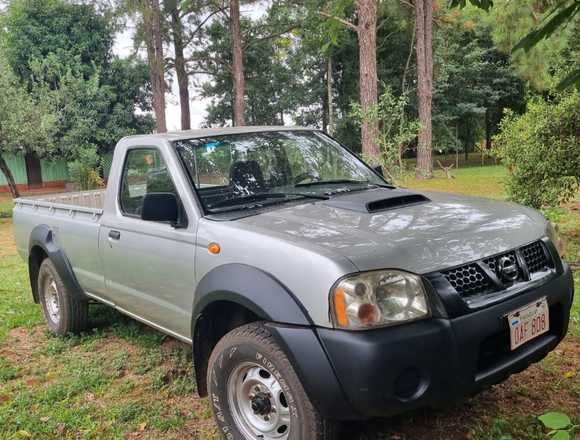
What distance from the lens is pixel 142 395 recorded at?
393cm

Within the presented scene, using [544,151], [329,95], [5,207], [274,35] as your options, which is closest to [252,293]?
[544,151]

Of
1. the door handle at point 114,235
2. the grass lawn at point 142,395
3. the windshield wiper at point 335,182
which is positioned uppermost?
the windshield wiper at point 335,182

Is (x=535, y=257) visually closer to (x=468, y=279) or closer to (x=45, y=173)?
(x=468, y=279)

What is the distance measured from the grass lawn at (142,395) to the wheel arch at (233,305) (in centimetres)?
62

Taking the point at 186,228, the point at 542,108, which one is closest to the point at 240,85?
the point at 542,108

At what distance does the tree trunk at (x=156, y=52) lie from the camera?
2027 centimetres

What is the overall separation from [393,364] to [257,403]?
873mm

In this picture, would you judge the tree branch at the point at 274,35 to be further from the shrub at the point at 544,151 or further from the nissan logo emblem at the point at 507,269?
the nissan logo emblem at the point at 507,269

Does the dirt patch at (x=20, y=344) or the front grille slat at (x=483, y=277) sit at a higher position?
the front grille slat at (x=483, y=277)

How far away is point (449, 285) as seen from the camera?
242cm

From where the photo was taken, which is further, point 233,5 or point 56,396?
point 233,5

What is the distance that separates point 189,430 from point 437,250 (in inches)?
76.2

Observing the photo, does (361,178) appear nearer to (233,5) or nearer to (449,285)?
(449,285)

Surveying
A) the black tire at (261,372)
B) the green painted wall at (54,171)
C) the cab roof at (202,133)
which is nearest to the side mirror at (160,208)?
the cab roof at (202,133)
